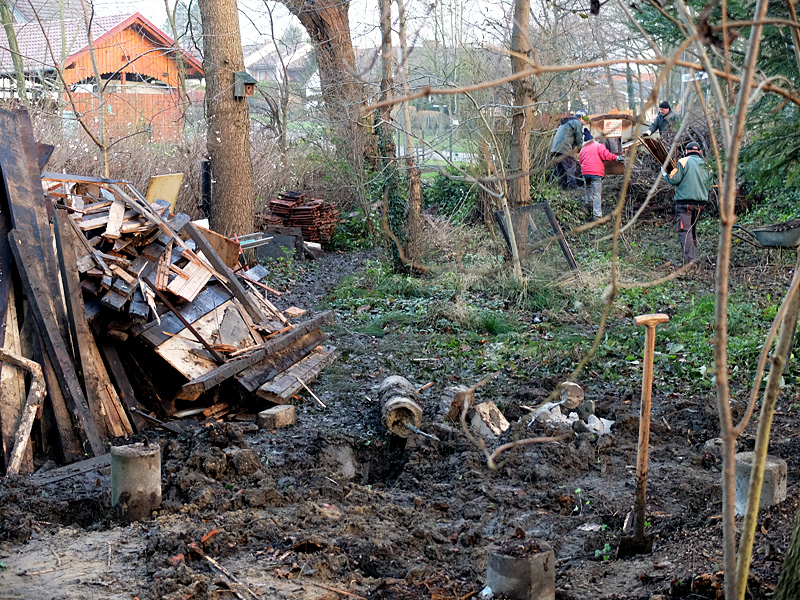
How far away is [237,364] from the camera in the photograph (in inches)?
260

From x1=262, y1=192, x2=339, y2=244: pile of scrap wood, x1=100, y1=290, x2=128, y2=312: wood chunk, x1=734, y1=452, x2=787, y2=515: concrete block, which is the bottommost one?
x1=734, y1=452, x2=787, y2=515: concrete block

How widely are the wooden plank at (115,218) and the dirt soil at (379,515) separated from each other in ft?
6.61

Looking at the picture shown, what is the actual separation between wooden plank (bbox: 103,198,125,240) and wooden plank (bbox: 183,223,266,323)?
768 millimetres

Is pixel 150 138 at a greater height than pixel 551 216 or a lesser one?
greater

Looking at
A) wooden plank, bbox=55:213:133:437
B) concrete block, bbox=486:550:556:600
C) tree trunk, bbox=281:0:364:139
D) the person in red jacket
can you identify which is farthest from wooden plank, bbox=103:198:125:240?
the person in red jacket

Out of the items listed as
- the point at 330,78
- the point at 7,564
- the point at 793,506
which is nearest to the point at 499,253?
the point at 330,78

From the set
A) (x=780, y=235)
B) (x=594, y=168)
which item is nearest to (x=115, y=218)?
(x=780, y=235)

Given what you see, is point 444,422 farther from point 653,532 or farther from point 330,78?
point 330,78

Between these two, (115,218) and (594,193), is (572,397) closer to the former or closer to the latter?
(115,218)

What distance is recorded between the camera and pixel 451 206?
54.8 ft

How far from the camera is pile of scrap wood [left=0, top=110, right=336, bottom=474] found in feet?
18.5

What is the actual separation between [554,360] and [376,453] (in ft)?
8.94

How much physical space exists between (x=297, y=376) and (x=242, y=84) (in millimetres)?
6991

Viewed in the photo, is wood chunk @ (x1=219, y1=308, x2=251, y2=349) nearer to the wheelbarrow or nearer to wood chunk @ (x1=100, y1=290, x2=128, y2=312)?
wood chunk @ (x1=100, y1=290, x2=128, y2=312)
